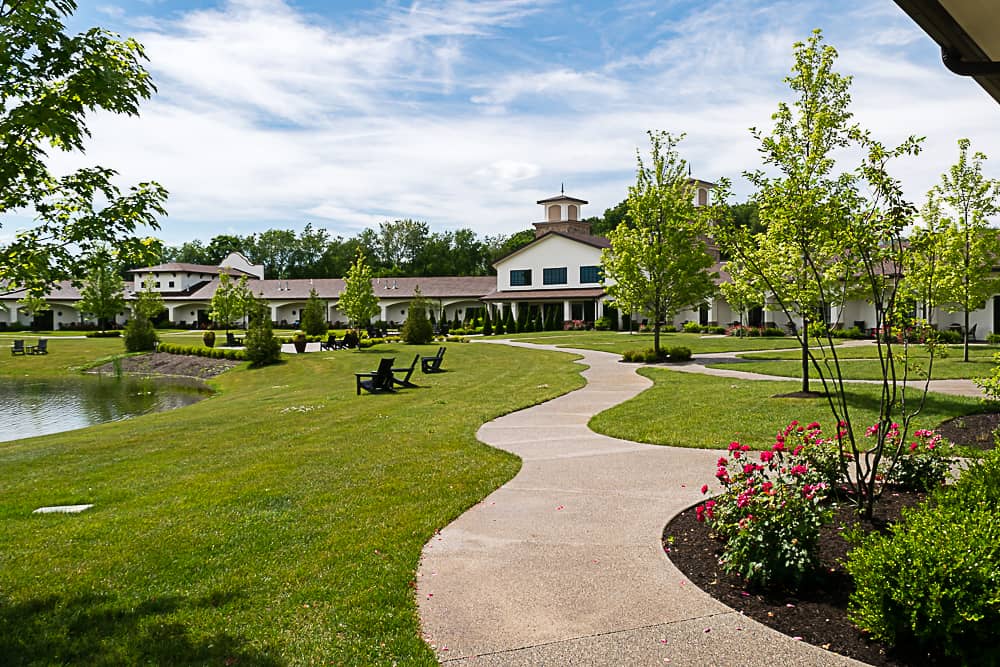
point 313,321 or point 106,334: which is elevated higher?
point 313,321

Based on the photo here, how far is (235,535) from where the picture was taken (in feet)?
21.2

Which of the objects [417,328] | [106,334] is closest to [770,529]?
[417,328]

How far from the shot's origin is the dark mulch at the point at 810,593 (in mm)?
4195

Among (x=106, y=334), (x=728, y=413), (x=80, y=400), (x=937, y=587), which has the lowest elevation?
(x=80, y=400)

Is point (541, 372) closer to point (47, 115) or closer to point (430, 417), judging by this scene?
point (430, 417)

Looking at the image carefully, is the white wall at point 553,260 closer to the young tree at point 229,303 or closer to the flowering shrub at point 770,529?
the young tree at point 229,303

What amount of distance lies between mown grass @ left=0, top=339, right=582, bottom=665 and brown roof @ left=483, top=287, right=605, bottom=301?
40.5 metres

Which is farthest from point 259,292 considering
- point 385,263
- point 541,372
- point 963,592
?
point 963,592

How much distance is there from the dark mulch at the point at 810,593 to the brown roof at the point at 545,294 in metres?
46.8

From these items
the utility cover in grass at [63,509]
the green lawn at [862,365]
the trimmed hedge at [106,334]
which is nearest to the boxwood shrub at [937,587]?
the utility cover in grass at [63,509]

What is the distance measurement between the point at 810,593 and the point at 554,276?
52830 mm

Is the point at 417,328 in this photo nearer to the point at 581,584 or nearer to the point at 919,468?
the point at 919,468

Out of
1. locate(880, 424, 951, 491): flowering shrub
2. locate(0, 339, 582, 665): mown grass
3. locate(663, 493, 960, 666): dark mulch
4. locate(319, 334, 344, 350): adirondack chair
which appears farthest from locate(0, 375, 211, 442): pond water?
locate(880, 424, 951, 491): flowering shrub

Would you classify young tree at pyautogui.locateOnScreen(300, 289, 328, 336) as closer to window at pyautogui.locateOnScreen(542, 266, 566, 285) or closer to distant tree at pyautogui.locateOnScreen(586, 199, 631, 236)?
window at pyautogui.locateOnScreen(542, 266, 566, 285)
